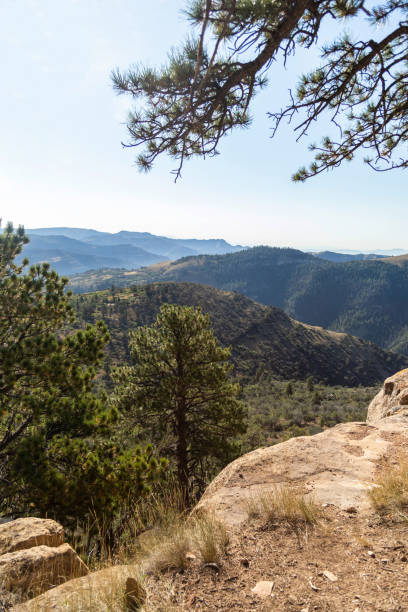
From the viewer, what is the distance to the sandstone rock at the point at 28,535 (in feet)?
9.20

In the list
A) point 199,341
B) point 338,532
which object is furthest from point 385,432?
point 199,341

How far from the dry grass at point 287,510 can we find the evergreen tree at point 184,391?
6.35 metres

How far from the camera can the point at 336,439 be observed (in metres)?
5.15

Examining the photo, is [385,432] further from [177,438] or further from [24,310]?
[24,310]

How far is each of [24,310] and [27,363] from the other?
1158 millimetres

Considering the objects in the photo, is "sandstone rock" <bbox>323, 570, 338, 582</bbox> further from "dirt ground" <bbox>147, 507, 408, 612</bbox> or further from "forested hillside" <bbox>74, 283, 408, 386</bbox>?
"forested hillside" <bbox>74, 283, 408, 386</bbox>

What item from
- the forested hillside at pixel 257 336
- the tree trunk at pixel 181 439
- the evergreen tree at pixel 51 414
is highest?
the evergreen tree at pixel 51 414

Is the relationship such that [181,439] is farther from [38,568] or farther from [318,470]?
[38,568]

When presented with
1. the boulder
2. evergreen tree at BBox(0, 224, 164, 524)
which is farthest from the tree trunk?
the boulder

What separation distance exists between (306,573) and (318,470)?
2.09 meters

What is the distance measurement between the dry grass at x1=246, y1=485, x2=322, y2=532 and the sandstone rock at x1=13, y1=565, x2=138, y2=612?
1.33 metres

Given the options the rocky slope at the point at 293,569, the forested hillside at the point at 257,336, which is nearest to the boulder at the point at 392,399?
the rocky slope at the point at 293,569

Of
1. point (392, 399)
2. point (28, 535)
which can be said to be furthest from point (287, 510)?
point (392, 399)

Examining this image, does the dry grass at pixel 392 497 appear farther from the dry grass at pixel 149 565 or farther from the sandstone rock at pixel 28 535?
the sandstone rock at pixel 28 535
